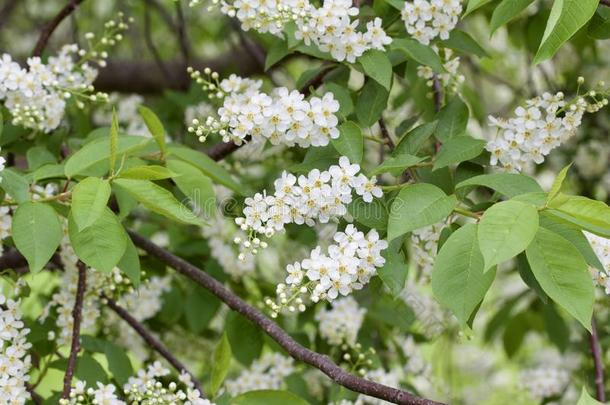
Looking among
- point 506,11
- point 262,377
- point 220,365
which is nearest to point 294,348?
point 220,365

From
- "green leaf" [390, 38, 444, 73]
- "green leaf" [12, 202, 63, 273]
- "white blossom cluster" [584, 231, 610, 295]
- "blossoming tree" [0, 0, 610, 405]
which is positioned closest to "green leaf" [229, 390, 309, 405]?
"blossoming tree" [0, 0, 610, 405]

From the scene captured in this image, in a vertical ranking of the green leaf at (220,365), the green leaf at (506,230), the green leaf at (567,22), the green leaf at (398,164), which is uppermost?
the green leaf at (567,22)

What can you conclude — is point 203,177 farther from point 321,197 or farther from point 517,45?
point 517,45

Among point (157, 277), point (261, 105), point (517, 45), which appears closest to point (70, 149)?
point (157, 277)

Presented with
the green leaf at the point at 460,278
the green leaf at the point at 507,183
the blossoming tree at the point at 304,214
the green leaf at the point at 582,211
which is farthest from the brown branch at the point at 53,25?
the green leaf at the point at 582,211

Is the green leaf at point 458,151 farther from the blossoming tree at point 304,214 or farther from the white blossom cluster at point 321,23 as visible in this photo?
the white blossom cluster at point 321,23
